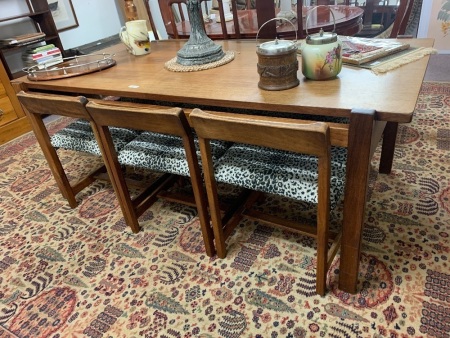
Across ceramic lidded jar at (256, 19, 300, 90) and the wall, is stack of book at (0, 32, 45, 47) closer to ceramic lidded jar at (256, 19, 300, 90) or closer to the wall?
the wall

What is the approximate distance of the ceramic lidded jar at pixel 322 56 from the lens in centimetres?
107

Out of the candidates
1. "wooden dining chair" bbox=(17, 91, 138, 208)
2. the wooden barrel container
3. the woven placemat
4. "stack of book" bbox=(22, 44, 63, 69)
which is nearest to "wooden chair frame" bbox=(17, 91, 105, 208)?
"wooden dining chair" bbox=(17, 91, 138, 208)

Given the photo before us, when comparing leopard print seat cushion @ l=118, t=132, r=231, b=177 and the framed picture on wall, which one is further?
the framed picture on wall

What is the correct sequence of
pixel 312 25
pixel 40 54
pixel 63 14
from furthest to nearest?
pixel 63 14 < pixel 40 54 < pixel 312 25

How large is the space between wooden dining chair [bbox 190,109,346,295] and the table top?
0.31ft

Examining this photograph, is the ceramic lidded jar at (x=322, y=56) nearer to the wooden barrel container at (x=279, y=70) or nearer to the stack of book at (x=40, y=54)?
the wooden barrel container at (x=279, y=70)

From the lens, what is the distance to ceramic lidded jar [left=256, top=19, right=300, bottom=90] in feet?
3.53

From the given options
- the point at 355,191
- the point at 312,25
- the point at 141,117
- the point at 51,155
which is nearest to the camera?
the point at 355,191

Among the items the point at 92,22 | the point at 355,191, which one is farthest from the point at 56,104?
the point at 92,22

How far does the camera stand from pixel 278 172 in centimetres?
119

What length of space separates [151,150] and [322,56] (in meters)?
0.77

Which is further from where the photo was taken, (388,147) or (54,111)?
(388,147)

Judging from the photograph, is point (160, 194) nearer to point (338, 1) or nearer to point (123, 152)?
point (123, 152)

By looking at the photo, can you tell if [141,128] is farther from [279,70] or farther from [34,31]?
[34,31]
